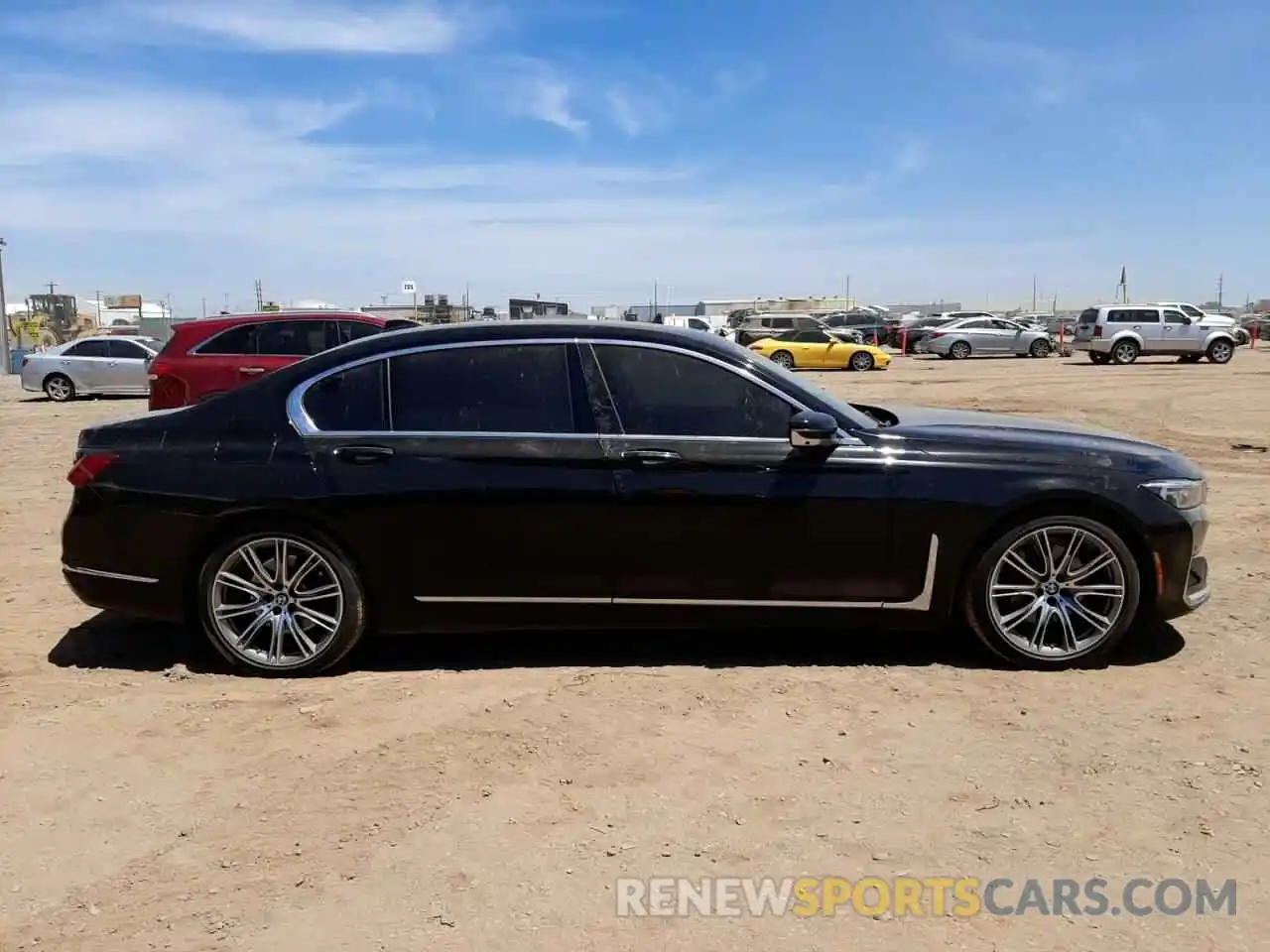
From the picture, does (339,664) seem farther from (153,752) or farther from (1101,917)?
(1101,917)

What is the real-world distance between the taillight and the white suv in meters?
30.9

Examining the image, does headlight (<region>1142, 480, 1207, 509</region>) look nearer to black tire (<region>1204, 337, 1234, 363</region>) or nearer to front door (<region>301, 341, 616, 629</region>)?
front door (<region>301, 341, 616, 629</region>)

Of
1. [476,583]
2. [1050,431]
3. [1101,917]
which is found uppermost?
[1050,431]

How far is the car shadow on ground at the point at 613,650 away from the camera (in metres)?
4.50

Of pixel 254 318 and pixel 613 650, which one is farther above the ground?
pixel 254 318

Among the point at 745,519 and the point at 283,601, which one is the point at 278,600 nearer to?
the point at 283,601

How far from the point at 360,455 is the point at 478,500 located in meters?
0.55

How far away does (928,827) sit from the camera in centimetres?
309

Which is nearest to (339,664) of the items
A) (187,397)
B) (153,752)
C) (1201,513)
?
(153,752)

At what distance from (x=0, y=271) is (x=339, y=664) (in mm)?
41869

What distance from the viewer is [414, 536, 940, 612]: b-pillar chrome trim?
428 centimetres

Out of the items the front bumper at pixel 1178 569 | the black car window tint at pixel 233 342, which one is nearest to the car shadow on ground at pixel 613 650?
the front bumper at pixel 1178 569

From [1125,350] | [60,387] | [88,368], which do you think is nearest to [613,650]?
[88,368]

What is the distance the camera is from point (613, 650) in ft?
15.3
